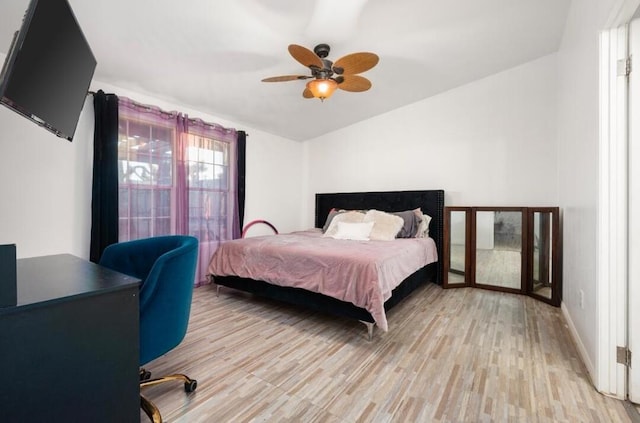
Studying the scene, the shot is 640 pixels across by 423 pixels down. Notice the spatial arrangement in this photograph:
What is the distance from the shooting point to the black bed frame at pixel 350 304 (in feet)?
7.66

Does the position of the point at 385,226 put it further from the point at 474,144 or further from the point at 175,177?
the point at 175,177

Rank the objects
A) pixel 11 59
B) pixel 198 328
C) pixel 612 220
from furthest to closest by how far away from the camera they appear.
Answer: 1. pixel 198 328
2. pixel 612 220
3. pixel 11 59

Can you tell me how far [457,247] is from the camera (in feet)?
11.9

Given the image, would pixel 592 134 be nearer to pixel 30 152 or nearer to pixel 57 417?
pixel 57 417

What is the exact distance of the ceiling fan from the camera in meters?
2.13

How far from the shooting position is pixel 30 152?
2395mm

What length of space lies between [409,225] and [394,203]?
0.62m

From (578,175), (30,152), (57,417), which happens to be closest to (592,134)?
(578,175)

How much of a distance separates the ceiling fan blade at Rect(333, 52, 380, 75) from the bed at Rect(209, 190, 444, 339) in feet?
6.46

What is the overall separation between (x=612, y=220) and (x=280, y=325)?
2.41m

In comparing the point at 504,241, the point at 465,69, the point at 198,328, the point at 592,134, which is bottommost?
the point at 198,328

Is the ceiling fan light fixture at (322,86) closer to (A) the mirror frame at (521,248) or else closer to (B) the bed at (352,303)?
(B) the bed at (352,303)

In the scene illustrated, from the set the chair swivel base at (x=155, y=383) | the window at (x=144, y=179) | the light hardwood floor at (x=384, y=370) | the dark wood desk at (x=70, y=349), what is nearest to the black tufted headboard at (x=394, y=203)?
the light hardwood floor at (x=384, y=370)

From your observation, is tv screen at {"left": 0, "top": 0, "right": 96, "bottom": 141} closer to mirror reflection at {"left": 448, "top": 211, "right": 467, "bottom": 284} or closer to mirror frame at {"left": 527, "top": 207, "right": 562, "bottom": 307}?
mirror reflection at {"left": 448, "top": 211, "right": 467, "bottom": 284}
